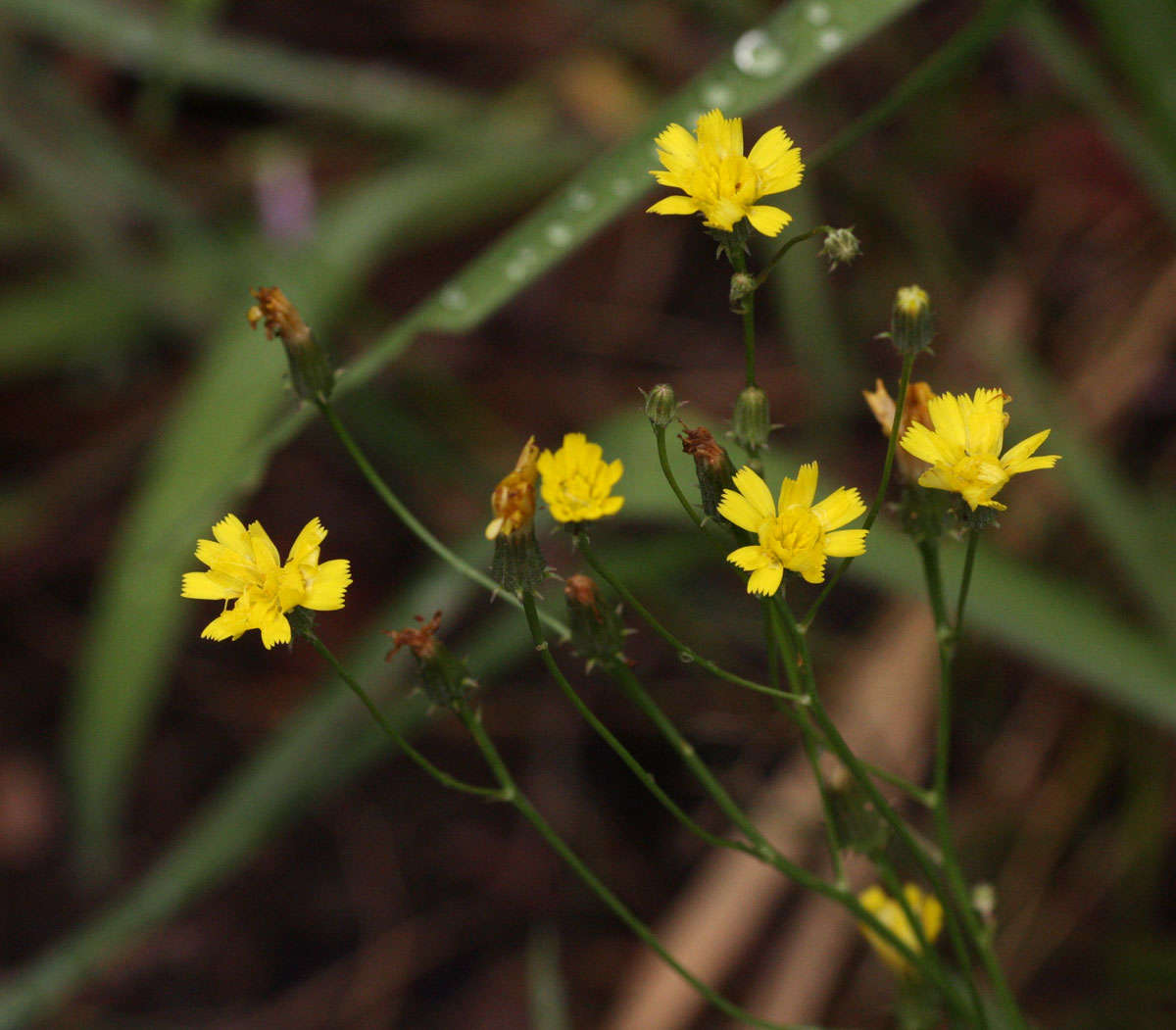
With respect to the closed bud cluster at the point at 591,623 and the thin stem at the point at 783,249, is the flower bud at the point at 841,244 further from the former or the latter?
the closed bud cluster at the point at 591,623

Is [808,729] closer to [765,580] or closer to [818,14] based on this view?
[765,580]

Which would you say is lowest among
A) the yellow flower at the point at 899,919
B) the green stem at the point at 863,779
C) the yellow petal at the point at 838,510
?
the yellow flower at the point at 899,919

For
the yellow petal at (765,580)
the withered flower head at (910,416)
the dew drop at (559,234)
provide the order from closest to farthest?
the yellow petal at (765,580)
the withered flower head at (910,416)
the dew drop at (559,234)

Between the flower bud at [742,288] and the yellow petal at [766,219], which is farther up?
the yellow petal at [766,219]

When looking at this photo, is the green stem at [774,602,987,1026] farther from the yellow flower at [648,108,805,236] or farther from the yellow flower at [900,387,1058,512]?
the yellow flower at [648,108,805,236]

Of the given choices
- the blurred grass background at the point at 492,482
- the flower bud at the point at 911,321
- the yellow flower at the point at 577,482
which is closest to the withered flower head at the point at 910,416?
the flower bud at the point at 911,321

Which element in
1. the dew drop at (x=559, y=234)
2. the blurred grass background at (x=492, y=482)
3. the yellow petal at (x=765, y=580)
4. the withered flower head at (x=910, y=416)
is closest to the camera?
the yellow petal at (x=765, y=580)

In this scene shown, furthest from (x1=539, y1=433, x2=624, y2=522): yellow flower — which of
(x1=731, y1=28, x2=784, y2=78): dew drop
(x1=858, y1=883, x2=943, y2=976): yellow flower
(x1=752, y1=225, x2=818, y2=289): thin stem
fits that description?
(x1=731, y1=28, x2=784, y2=78): dew drop
